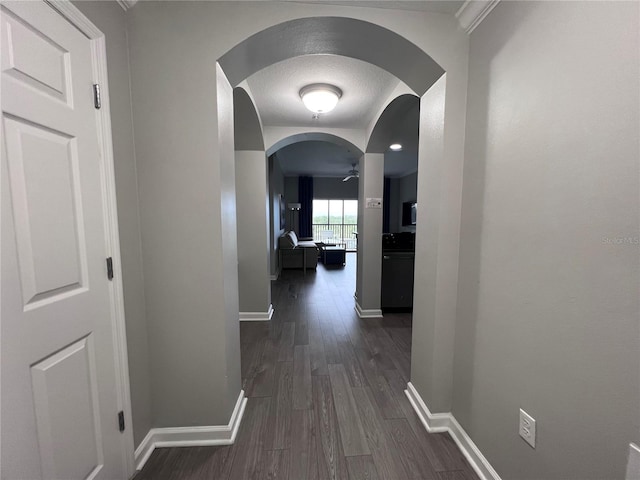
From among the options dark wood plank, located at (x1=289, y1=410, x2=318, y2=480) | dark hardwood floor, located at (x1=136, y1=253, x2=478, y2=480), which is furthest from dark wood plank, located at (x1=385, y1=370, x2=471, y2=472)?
dark wood plank, located at (x1=289, y1=410, x2=318, y2=480)

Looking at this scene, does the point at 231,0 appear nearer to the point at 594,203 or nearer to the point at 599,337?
the point at 594,203

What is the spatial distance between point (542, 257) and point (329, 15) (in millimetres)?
1538

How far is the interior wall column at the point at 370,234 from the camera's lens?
129 inches

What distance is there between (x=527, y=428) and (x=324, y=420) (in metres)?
1.10

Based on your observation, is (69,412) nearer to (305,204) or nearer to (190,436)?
(190,436)

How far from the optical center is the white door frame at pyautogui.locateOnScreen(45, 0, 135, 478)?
1.08m

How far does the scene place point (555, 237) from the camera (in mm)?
930

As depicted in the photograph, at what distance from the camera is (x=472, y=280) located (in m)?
1.39

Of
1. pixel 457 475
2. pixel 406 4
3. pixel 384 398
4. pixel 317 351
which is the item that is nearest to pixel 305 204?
pixel 317 351

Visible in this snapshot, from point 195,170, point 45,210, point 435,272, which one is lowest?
point 435,272

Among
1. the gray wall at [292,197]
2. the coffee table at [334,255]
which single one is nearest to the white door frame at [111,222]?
the coffee table at [334,255]

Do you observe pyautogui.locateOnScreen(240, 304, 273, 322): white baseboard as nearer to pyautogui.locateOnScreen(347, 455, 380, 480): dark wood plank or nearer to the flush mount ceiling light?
pyautogui.locateOnScreen(347, 455, 380, 480): dark wood plank

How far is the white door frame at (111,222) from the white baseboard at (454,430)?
1.68 meters

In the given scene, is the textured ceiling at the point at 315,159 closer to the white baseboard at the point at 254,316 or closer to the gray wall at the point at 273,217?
the gray wall at the point at 273,217
